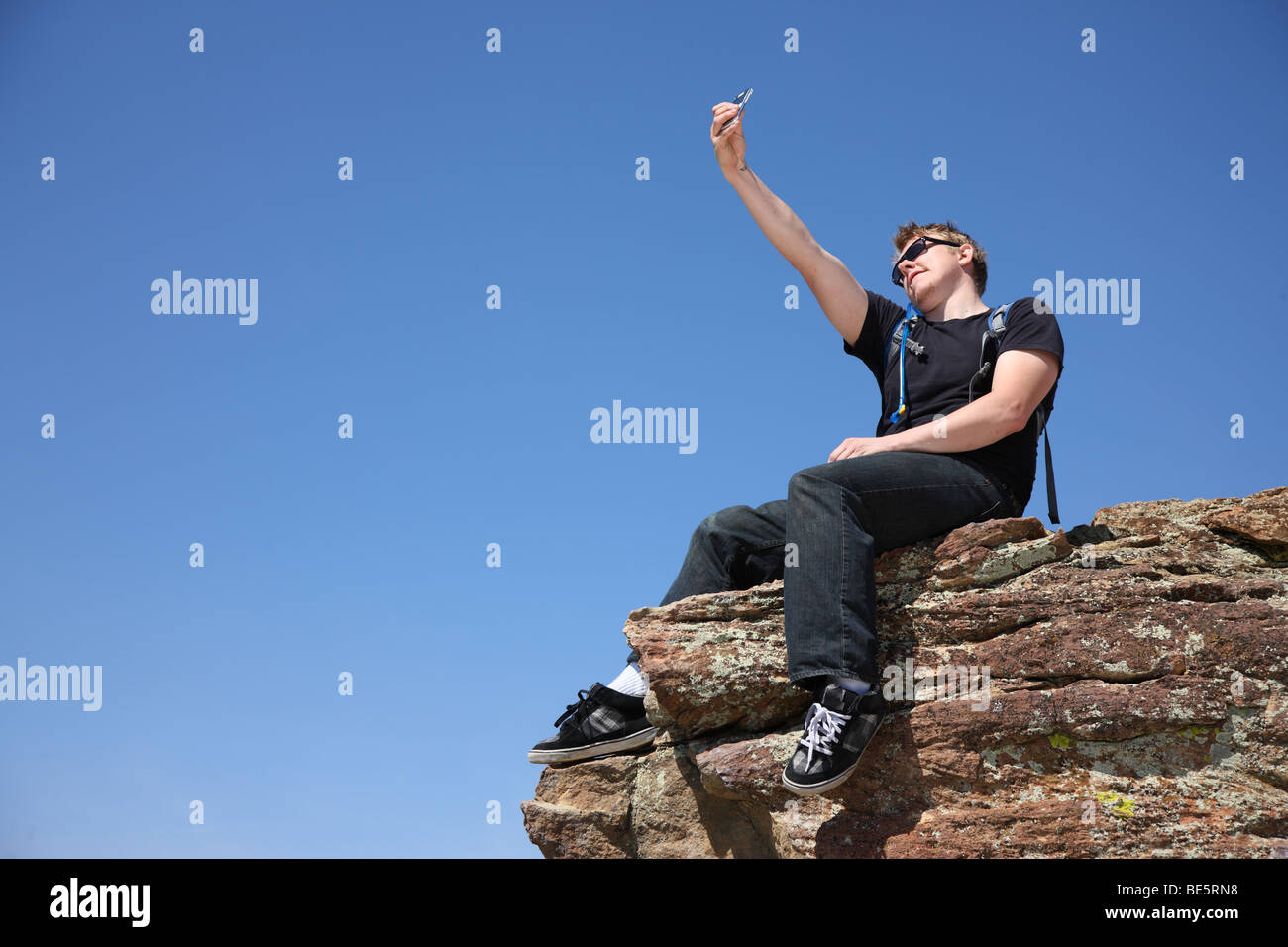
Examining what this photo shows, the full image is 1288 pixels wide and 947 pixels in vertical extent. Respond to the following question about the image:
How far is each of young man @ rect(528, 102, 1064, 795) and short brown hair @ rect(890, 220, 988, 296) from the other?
0.01 m

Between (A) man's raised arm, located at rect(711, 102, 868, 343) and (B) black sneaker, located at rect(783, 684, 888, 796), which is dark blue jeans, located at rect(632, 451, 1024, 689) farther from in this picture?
(A) man's raised arm, located at rect(711, 102, 868, 343)

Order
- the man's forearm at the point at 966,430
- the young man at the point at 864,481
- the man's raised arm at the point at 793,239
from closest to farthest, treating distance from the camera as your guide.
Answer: the young man at the point at 864,481 < the man's forearm at the point at 966,430 < the man's raised arm at the point at 793,239

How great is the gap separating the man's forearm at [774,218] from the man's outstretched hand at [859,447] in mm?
1689

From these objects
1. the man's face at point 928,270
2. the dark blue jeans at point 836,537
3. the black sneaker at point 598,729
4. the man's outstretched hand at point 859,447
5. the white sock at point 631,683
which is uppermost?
the man's face at point 928,270

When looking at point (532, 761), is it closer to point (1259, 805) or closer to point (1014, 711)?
point (1014, 711)

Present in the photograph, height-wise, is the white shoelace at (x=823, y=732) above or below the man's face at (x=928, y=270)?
below

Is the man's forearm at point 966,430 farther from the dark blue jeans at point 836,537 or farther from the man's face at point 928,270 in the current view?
the man's face at point 928,270

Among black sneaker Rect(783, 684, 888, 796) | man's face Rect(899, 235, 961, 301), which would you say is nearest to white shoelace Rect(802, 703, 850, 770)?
black sneaker Rect(783, 684, 888, 796)

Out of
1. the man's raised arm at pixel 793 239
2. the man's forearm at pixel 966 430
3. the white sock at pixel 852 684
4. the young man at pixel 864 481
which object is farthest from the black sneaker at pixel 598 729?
the man's raised arm at pixel 793 239

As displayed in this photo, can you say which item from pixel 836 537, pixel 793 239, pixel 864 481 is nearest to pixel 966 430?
pixel 864 481

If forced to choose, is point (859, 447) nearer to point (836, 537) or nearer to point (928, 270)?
point (836, 537)

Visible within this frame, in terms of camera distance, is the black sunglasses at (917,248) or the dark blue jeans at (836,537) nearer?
the dark blue jeans at (836,537)

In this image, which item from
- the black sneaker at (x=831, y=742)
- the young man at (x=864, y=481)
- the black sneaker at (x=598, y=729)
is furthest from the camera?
the black sneaker at (x=598, y=729)

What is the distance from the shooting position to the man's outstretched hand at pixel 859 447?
593 centimetres
